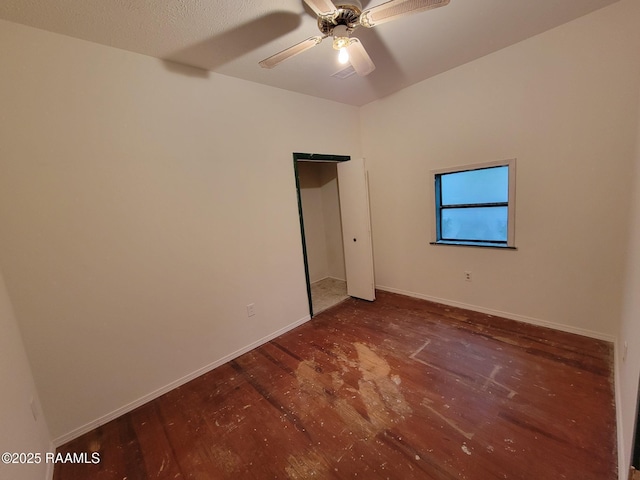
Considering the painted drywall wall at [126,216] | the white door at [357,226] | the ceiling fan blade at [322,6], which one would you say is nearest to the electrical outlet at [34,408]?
the painted drywall wall at [126,216]

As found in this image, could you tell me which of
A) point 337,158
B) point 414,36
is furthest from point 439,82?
point 337,158

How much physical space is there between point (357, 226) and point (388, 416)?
7.53 ft

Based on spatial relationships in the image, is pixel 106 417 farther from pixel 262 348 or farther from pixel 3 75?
pixel 3 75

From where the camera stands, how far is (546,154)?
2.38 metres

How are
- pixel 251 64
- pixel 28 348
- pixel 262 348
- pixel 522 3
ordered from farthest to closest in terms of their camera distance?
1. pixel 262 348
2. pixel 251 64
3. pixel 522 3
4. pixel 28 348

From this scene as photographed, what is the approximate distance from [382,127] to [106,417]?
415cm

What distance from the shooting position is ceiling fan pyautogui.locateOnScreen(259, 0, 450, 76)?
1.29 m

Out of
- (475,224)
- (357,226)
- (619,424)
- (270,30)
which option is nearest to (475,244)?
(475,224)

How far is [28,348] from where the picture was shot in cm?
166

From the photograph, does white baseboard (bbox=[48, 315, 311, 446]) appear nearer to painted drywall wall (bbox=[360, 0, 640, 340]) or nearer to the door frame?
the door frame

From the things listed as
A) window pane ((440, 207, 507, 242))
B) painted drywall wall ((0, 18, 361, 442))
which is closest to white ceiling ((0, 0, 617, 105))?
painted drywall wall ((0, 18, 361, 442))

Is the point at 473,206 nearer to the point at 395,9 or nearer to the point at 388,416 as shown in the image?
the point at 395,9

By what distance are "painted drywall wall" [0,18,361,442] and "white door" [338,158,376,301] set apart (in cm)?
107

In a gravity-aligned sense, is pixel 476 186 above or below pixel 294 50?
below
